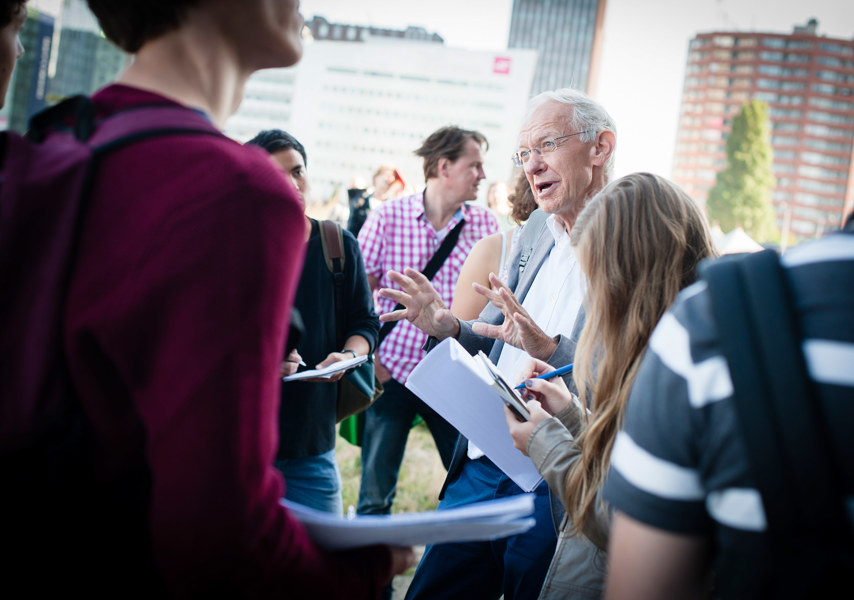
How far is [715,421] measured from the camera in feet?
2.58

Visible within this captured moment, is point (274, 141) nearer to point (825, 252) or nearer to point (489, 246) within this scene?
point (489, 246)

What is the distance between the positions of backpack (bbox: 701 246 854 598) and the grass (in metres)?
3.69

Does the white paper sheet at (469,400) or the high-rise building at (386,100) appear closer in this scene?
the white paper sheet at (469,400)

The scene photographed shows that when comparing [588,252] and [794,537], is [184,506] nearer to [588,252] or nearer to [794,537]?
[794,537]

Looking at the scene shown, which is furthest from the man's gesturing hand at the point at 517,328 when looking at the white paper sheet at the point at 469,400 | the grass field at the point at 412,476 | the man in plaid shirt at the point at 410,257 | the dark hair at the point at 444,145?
the dark hair at the point at 444,145

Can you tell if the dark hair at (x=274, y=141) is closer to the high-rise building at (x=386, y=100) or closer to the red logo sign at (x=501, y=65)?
the high-rise building at (x=386, y=100)

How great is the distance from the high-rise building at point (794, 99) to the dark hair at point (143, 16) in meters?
117

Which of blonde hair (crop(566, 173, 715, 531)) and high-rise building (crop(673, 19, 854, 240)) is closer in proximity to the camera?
blonde hair (crop(566, 173, 715, 531))

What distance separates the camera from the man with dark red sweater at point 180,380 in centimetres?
74

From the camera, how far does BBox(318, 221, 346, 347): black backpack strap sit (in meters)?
2.70

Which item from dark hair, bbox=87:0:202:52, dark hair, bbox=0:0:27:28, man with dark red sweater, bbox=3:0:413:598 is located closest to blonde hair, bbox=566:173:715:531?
man with dark red sweater, bbox=3:0:413:598

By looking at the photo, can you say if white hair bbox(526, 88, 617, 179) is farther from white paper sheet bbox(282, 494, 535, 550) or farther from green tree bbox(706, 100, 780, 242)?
green tree bbox(706, 100, 780, 242)

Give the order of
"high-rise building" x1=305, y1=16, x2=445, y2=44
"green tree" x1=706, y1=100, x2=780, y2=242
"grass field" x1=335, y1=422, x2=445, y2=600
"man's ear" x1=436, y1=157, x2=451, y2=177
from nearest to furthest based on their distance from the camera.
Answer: "man's ear" x1=436, y1=157, x2=451, y2=177
"grass field" x1=335, y1=422, x2=445, y2=600
"green tree" x1=706, y1=100, x2=780, y2=242
"high-rise building" x1=305, y1=16, x2=445, y2=44

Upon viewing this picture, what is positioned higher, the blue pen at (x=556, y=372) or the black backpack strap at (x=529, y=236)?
the black backpack strap at (x=529, y=236)
